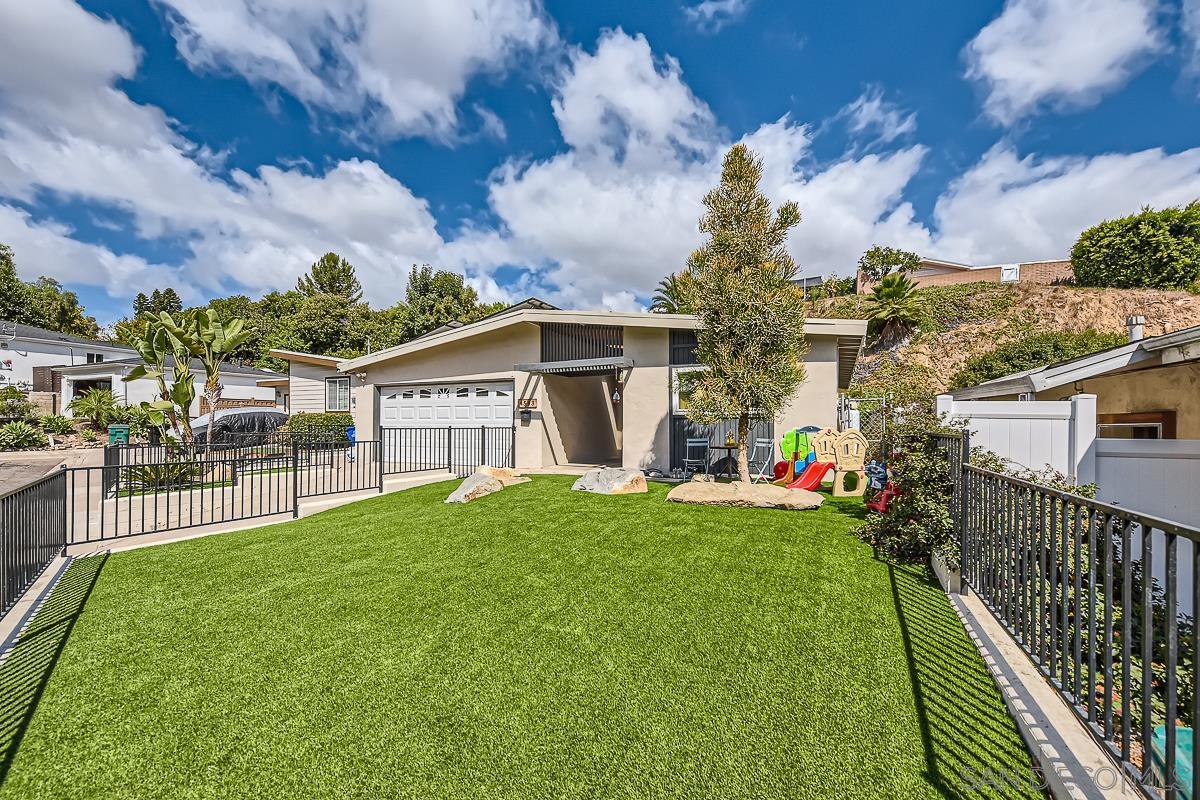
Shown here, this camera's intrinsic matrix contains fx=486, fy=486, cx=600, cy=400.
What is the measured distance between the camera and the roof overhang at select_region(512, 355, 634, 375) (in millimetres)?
11309

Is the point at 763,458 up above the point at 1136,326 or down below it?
below

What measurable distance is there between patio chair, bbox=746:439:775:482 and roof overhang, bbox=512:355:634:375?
11.0ft

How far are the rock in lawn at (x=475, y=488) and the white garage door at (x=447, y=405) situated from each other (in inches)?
157

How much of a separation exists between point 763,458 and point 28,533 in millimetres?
10935

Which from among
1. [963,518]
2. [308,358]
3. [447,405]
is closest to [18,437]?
[308,358]

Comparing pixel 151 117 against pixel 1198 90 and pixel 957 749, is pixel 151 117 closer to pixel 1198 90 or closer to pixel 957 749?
pixel 957 749

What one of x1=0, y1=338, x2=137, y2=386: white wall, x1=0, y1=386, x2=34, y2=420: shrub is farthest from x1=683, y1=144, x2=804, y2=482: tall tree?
x1=0, y1=338, x2=137, y2=386: white wall

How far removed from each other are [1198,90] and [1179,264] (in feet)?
41.9

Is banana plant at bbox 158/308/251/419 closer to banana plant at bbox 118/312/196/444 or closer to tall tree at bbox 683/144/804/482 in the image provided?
banana plant at bbox 118/312/196/444

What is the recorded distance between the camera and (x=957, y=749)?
8.00 ft

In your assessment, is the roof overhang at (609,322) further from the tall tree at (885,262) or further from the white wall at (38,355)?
the white wall at (38,355)

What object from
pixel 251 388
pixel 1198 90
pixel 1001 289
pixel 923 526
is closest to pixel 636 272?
pixel 1001 289

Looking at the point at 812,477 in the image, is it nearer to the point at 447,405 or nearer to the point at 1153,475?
the point at 1153,475

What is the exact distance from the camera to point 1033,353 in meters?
19.7
